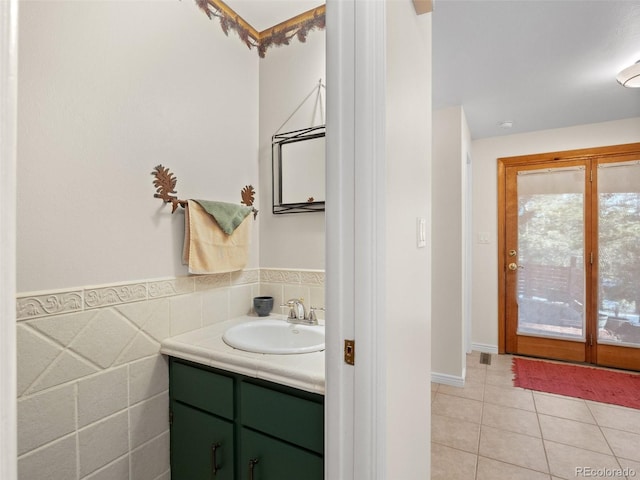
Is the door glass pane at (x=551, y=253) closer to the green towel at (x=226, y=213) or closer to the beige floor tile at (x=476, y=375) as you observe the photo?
the beige floor tile at (x=476, y=375)

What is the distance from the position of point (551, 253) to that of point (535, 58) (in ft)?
6.82

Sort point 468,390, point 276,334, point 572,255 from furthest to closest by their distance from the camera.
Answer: point 572,255
point 468,390
point 276,334

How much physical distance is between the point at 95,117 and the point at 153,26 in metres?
0.53

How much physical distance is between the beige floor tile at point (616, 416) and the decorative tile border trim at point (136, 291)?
2171mm

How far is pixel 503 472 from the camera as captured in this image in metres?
1.80

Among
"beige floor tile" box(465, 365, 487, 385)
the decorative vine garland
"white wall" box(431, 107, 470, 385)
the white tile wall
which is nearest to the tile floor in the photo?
"beige floor tile" box(465, 365, 487, 385)

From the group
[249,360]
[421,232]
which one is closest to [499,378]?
[421,232]

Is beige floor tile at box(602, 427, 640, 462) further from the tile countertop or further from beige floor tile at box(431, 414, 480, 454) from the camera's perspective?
the tile countertop

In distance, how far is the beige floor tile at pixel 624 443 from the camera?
192 cm

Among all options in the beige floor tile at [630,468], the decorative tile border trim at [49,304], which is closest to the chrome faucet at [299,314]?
the decorative tile border trim at [49,304]

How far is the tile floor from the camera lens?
1.82 metres

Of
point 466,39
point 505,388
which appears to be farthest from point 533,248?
point 466,39

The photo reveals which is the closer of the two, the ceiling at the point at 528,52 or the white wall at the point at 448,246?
the ceiling at the point at 528,52

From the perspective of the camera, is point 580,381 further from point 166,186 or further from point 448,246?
point 166,186
